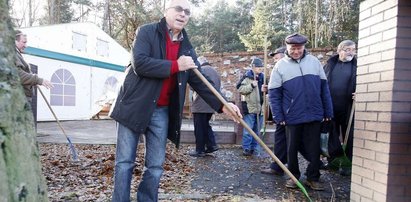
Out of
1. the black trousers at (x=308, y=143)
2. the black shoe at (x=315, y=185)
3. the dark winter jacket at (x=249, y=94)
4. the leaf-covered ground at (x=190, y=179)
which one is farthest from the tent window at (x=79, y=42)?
the black shoe at (x=315, y=185)

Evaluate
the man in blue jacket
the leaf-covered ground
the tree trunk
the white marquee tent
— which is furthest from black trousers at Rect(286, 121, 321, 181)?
the white marquee tent

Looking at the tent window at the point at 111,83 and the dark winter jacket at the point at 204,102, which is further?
the tent window at the point at 111,83

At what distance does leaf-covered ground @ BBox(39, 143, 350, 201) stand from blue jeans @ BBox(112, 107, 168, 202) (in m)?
Answer: 0.70

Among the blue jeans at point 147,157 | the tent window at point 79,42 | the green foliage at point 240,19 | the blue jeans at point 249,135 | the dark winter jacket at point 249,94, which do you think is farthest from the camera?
the green foliage at point 240,19

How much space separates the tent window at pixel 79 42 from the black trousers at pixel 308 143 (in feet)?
40.3

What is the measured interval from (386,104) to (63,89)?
13282 millimetres

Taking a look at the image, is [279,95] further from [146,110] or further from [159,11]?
[159,11]

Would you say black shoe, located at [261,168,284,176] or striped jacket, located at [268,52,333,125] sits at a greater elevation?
striped jacket, located at [268,52,333,125]

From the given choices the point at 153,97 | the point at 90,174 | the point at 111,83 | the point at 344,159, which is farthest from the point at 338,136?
the point at 111,83

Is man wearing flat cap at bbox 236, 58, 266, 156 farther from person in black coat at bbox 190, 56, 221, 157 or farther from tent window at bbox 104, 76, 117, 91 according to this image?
tent window at bbox 104, 76, 117, 91

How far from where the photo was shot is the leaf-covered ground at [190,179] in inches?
163

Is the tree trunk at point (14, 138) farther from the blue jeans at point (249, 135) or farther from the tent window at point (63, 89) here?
the tent window at point (63, 89)

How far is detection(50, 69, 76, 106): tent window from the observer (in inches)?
549

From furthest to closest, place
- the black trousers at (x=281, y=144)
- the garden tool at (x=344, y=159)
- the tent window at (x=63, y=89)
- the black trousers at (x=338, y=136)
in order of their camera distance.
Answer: the tent window at (x=63, y=89)
the black trousers at (x=281, y=144)
the garden tool at (x=344, y=159)
the black trousers at (x=338, y=136)
